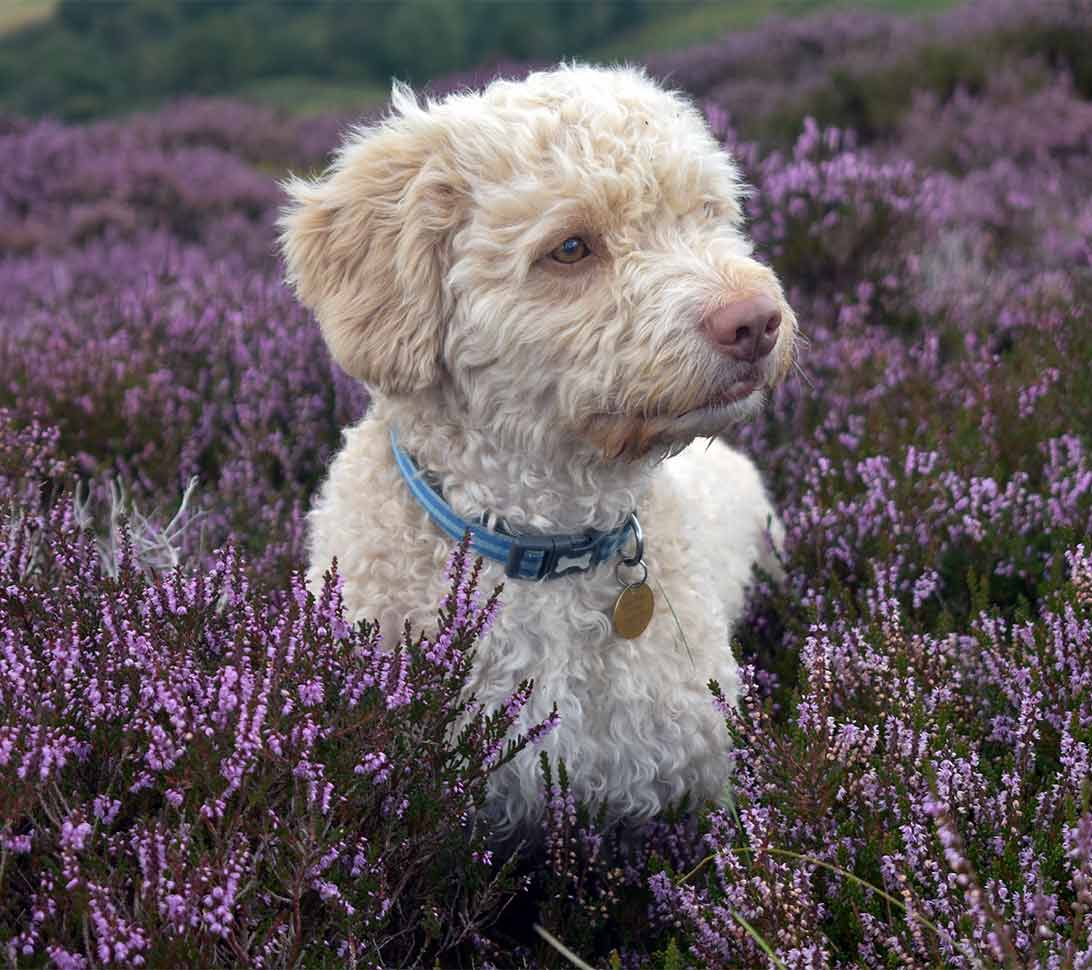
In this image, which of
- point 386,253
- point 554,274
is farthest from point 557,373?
point 386,253

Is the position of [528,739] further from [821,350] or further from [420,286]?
[821,350]

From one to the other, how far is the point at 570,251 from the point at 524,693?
1052mm

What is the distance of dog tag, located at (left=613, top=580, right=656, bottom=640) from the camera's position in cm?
299

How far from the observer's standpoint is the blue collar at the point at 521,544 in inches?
117

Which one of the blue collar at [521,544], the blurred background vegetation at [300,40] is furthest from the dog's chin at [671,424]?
the blurred background vegetation at [300,40]

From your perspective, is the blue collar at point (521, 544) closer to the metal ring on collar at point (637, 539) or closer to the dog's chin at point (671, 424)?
the metal ring on collar at point (637, 539)

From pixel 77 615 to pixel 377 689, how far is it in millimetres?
757

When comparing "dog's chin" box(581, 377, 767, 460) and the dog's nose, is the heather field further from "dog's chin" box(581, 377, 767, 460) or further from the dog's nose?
the dog's nose

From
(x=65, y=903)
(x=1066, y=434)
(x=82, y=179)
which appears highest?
(x=65, y=903)

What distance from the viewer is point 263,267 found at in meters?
8.30

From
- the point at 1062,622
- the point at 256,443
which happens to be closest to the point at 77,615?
the point at 256,443

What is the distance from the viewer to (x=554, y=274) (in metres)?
2.75

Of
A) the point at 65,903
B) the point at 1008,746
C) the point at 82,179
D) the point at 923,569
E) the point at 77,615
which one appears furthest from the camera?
the point at 82,179

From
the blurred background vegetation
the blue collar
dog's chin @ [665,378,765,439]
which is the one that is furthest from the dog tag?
the blurred background vegetation
